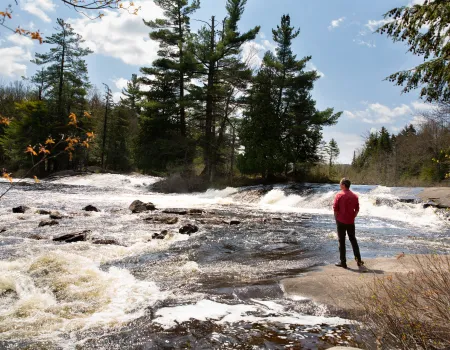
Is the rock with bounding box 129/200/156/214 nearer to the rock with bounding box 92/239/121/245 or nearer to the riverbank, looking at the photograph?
the rock with bounding box 92/239/121/245

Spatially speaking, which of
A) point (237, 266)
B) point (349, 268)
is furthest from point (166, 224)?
point (349, 268)

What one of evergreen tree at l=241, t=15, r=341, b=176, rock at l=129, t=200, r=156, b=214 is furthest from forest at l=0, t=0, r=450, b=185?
rock at l=129, t=200, r=156, b=214

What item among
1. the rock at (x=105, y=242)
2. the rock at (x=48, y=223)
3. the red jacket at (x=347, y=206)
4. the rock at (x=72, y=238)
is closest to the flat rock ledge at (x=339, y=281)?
the red jacket at (x=347, y=206)

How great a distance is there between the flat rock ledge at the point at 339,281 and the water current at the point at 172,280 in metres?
0.24

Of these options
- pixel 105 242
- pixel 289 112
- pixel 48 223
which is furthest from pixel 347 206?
pixel 289 112

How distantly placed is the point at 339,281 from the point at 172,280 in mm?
3134

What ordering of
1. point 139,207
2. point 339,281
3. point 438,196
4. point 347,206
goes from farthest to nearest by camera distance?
point 438,196, point 139,207, point 347,206, point 339,281

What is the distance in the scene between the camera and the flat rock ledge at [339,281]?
A: 5531 millimetres

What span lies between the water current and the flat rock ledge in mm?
239

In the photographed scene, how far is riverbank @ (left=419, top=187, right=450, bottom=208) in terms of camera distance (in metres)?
15.9

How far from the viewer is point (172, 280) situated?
661 centimetres

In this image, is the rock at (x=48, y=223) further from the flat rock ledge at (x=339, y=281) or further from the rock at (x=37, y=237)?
the flat rock ledge at (x=339, y=281)

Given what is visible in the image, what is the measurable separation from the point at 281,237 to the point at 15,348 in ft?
27.3

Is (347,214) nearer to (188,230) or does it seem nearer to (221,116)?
(188,230)
